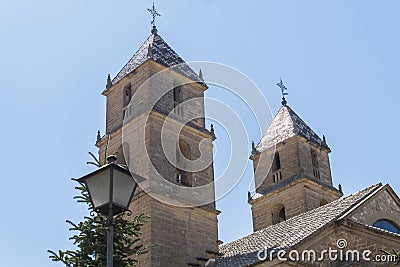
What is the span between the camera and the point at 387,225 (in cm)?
1947

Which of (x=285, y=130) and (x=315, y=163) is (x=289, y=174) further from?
(x=285, y=130)

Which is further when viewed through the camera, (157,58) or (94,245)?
(157,58)

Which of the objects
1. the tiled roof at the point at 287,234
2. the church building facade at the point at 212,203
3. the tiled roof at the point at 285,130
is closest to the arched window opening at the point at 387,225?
the church building facade at the point at 212,203

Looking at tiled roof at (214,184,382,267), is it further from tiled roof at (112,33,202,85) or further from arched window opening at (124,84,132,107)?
tiled roof at (112,33,202,85)

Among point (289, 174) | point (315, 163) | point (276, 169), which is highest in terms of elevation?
point (315, 163)

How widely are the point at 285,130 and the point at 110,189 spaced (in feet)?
73.7

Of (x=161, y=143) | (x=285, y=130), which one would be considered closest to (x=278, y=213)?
(x=285, y=130)

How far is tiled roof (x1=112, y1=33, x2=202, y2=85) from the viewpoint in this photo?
22.6 metres

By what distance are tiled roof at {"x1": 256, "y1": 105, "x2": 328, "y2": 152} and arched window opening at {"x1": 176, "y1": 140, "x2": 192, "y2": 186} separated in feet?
25.5

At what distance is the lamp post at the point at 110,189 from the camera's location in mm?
6875

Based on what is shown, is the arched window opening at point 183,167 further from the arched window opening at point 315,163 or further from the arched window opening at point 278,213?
the arched window opening at point 315,163

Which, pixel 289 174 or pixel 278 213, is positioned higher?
pixel 289 174

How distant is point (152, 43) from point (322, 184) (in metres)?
10.3

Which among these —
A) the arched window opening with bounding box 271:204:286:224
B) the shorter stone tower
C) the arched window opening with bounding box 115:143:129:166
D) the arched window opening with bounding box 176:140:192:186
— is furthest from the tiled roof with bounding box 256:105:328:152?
the arched window opening with bounding box 115:143:129:166
